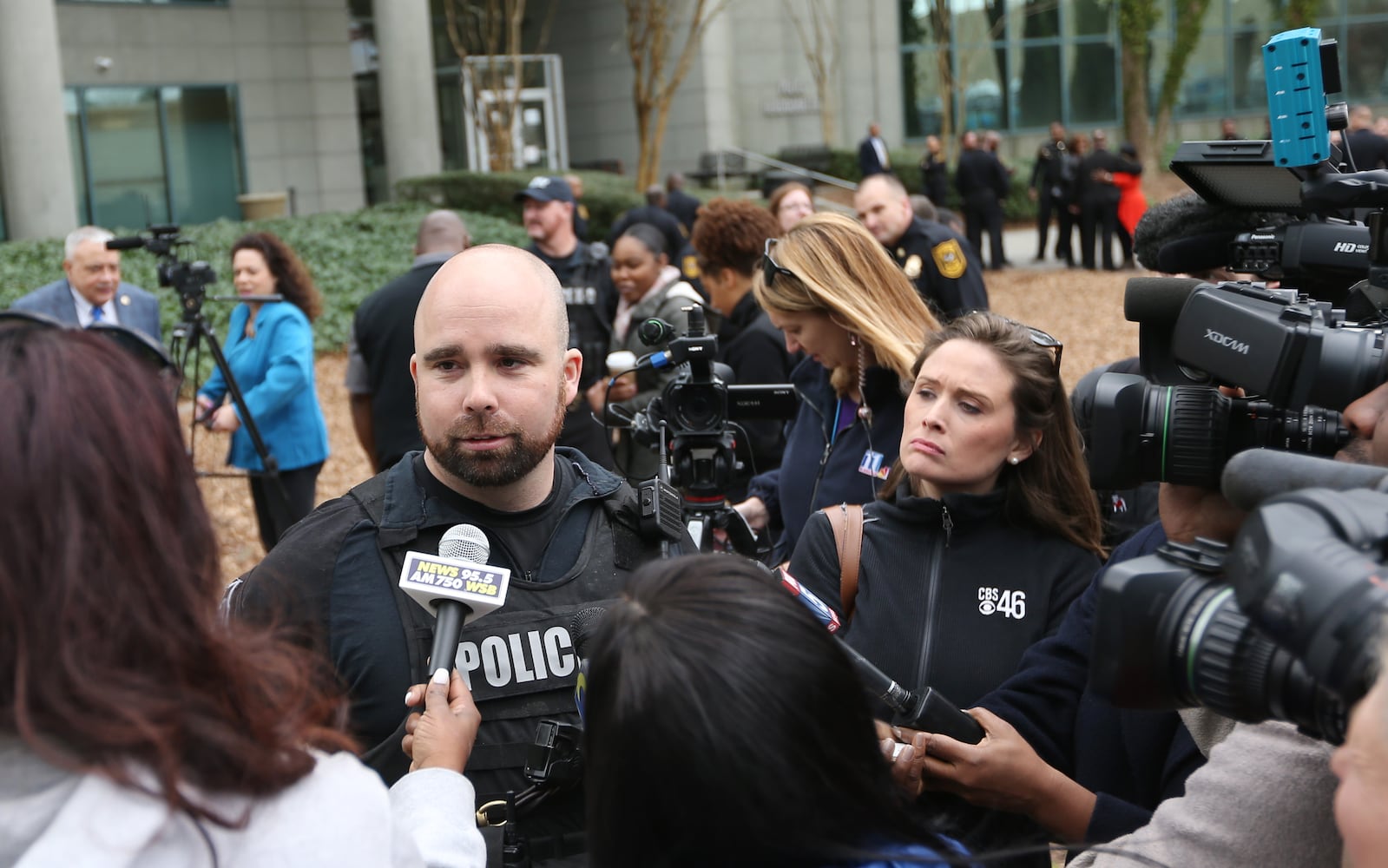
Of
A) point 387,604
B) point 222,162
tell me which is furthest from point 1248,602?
point 222,162

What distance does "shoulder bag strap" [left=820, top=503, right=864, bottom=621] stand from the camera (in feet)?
9.27

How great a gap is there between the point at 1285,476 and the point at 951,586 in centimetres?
133

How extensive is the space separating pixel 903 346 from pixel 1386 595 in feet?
8.02

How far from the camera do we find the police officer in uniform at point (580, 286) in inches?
246

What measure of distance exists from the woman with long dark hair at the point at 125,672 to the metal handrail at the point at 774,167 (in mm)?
23631

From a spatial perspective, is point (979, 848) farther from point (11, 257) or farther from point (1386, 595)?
point (11, 257)

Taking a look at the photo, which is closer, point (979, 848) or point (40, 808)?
point (40, 808)

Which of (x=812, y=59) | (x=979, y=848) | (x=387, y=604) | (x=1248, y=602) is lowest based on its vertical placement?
(x=979, y=848)

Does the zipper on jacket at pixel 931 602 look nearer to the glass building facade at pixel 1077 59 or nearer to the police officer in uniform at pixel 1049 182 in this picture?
the police officer in uniform at pixel 1049 182

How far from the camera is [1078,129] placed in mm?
30438

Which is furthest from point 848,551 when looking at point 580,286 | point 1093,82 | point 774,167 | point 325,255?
point 1093,82

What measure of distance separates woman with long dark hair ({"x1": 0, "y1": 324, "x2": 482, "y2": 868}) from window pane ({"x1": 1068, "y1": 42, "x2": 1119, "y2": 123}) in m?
31.2

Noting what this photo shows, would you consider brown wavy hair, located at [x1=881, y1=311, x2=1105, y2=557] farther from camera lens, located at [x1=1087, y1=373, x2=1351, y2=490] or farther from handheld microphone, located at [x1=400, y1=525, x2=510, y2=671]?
handheld microphone, located at [x1=400, y1=525, x2=510, y2=671]

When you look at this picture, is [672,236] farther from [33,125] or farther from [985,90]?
[985,90]
